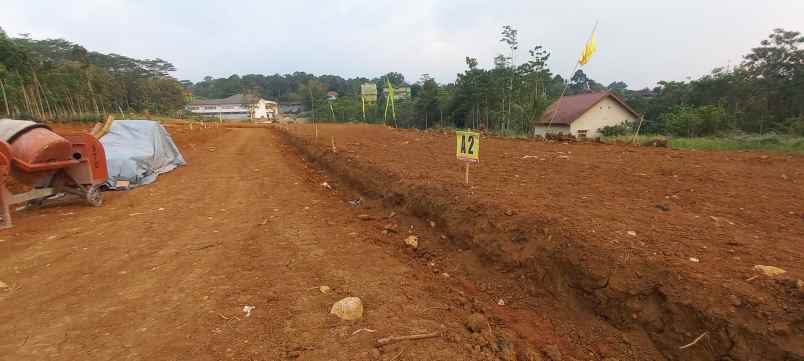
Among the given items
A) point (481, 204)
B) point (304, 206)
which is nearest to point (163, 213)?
point (304, 206)

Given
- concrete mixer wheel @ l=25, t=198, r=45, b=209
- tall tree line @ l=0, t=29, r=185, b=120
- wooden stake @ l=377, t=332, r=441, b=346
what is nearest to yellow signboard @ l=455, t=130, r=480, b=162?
wooden stake @ l=377, t=332, r=441, b=346

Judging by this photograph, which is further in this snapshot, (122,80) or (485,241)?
(122,80)

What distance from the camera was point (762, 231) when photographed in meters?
3.56

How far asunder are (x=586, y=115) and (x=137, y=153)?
95.5 feet

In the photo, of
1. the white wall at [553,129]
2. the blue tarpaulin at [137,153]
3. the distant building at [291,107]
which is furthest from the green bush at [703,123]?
the distant building at [291,107]

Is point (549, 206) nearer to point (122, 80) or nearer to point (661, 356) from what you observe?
point (661, 356)

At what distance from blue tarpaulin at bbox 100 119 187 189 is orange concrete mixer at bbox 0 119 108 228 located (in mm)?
1393

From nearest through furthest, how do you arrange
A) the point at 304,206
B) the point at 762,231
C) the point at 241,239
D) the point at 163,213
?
the point at 762,231
the point at 241,239
the point at 163,213
the point at 304,206

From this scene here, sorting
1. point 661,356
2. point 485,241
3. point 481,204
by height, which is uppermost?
point 481,204

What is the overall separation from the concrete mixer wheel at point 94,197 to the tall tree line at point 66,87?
2638 cm

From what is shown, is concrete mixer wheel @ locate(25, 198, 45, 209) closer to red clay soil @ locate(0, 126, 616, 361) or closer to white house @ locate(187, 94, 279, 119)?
red clay soil @ locate(0, 126, 616, 361)

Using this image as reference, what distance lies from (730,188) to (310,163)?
10104 mm

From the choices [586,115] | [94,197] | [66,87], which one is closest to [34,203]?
[94,197]

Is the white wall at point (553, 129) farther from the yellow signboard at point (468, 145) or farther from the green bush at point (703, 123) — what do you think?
the yellow signboard at point (468, 145)
